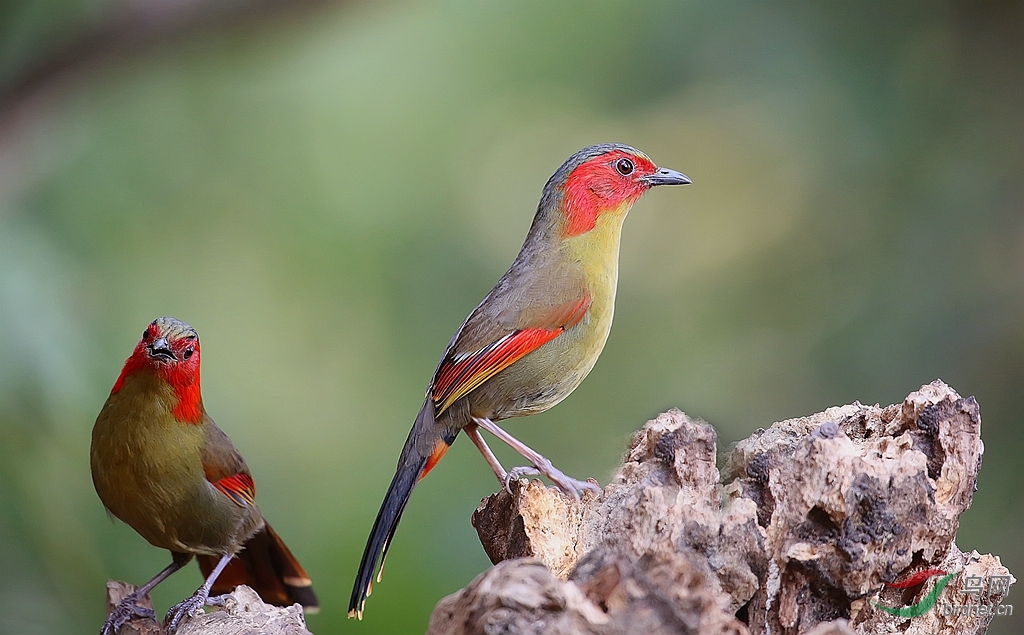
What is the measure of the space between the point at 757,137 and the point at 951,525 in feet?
13.0

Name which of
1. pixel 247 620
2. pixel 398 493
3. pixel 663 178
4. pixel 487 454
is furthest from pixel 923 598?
pixel 247 620

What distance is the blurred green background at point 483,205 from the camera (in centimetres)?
518

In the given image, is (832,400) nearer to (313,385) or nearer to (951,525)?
(313,385)

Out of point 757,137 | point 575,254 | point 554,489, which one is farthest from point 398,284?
point 554,489

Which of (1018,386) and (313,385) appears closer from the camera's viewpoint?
(1018,386)

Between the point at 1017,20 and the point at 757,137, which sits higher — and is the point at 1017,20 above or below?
above

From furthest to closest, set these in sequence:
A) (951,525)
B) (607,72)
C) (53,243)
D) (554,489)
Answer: (607,72) < (53,243) < (554,489) < (951,525)

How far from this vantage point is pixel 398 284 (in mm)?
5711

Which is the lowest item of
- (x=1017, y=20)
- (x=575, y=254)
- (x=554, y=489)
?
(x=554, y=489)

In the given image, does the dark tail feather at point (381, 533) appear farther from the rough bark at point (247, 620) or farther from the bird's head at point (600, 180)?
the bird's head at point (600, 180)

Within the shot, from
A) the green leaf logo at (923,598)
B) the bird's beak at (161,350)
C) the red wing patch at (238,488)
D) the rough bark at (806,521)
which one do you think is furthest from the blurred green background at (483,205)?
the green leaf logo at (923,598)

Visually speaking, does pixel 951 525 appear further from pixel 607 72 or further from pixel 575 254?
pixel 607 72

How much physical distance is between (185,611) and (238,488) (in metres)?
0.42

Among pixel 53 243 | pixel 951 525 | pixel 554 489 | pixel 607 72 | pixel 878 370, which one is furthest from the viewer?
pixel 607 72
